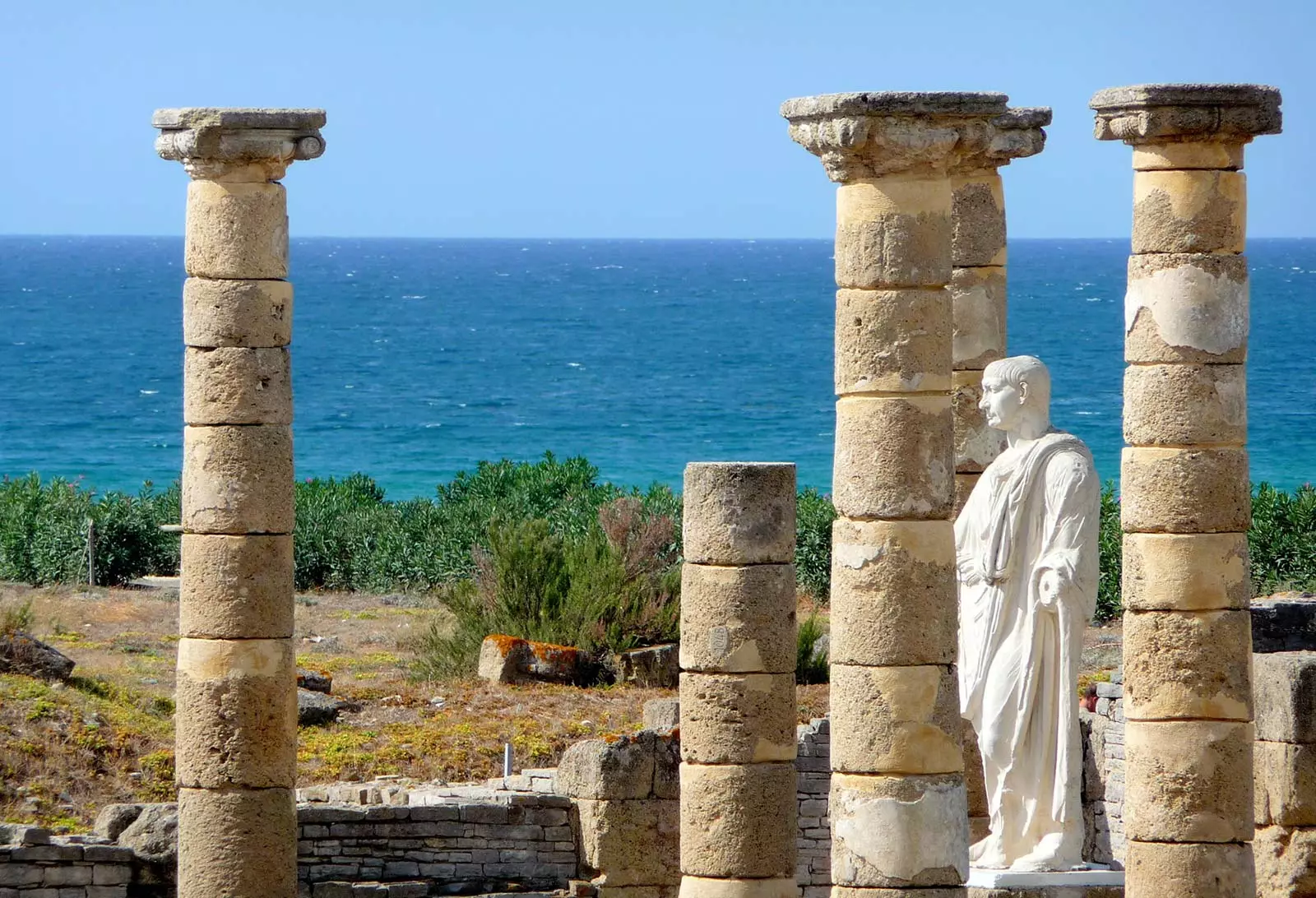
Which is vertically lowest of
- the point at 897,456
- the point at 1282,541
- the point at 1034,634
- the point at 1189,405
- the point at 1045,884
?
the point at 1045,884

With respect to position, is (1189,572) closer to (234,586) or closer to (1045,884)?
(1045,884)

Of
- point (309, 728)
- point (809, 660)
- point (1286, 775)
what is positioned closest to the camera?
point (1286, 775)

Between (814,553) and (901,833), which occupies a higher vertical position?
(814,553)

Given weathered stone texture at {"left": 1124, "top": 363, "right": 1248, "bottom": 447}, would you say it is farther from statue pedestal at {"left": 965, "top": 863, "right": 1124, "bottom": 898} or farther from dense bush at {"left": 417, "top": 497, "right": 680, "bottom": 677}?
dense bush at {"left": 417, "top": 497, "right": 680, "bottom": 677}

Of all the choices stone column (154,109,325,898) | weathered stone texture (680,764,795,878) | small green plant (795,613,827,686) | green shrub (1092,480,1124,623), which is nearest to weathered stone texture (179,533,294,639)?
stone column (154,109,325,898)

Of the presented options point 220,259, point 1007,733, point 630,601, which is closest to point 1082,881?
point 1007,733

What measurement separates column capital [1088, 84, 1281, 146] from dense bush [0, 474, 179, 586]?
19739 millimetres

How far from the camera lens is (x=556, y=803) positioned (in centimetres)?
1709

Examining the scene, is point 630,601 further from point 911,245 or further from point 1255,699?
point 911,245

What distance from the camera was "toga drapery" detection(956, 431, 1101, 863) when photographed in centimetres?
1420

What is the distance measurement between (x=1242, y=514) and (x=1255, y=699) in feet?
8.94

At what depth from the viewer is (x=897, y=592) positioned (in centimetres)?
1280

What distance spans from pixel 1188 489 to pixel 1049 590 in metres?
0.94

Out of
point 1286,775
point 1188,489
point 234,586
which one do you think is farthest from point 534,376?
point 1188,489
